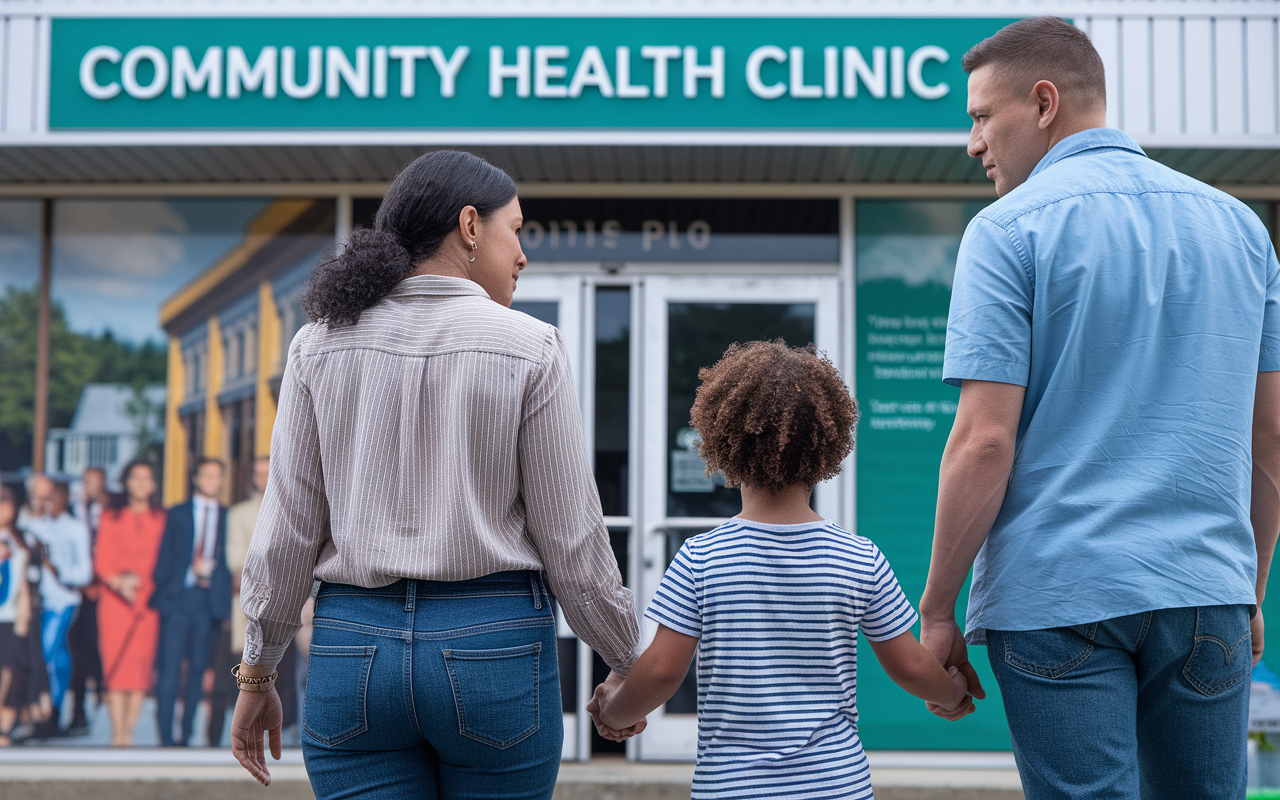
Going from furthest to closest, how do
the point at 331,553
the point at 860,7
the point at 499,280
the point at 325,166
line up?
Result: 1. the point at 325,166
2. the point at 860,7
3. the point at 499,280
4. the point at 331,553

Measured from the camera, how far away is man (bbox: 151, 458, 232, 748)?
509cm

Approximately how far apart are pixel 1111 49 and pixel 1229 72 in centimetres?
52

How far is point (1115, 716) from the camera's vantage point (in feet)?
5.24

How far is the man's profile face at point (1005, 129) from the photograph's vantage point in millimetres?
1893

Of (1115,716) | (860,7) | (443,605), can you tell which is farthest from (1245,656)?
(860,7)

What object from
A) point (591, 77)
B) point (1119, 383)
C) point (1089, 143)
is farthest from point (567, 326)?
point (1119, 383)

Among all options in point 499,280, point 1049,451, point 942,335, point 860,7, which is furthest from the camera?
point 942,335

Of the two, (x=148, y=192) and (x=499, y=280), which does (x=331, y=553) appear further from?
(x=148, y=192)

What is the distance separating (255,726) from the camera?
6.76ft

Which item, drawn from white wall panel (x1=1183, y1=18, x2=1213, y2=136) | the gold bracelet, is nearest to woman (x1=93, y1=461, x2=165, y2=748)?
the gold bracelet

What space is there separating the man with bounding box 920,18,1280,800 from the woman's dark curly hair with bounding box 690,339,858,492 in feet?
0.87

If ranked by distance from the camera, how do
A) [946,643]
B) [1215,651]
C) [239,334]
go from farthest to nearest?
[239,334], [946,643], [1215,651]

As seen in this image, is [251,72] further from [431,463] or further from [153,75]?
[431,463]

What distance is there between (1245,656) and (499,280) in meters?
1.47
